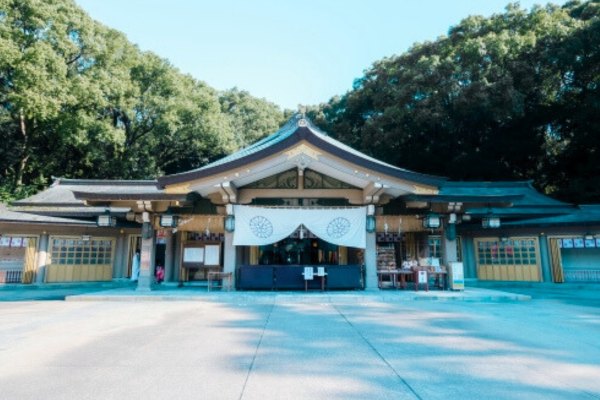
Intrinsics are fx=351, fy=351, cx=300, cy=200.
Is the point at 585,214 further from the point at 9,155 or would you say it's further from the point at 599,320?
the point at 9,155

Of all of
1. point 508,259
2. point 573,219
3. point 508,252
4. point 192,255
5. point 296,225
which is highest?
point 573,219

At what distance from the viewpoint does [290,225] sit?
465 inches

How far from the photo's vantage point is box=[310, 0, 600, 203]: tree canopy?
2138 centimetres

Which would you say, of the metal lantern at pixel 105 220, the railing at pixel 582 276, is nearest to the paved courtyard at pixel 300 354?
the metal lantern at pixel 105 220

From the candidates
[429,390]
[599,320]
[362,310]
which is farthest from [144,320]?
[599,320]

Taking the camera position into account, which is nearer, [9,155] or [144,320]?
[144,320]

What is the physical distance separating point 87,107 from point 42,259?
1011cm

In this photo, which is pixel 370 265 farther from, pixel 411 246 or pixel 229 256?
pixel 411 246

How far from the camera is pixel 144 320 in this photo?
7406mm

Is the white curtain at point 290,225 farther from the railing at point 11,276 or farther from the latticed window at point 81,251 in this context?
the railing at point 11,276

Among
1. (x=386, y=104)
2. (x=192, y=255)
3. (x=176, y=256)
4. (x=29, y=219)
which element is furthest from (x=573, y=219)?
(x=29, y=219)

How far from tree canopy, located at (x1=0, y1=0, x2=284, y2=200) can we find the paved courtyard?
15.7 m

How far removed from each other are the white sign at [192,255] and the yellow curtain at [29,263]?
754 centimetres

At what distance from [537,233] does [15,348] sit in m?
19.1
